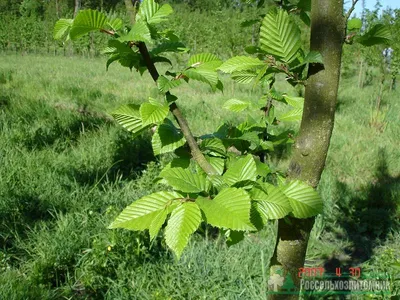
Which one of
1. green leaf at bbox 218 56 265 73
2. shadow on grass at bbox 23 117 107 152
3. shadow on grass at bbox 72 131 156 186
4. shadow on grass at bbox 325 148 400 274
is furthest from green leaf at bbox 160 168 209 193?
shadow on grass at bbox 23 117 107 152

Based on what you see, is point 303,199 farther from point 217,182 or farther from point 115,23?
point 115,23

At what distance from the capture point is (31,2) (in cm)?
4059

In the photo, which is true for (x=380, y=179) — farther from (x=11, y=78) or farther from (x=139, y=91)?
(x=11, y=78)

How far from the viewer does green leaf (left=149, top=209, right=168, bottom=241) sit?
Result: 61 centimetres

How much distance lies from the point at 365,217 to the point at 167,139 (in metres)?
3.04

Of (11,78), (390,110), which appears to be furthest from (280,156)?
(11,78)

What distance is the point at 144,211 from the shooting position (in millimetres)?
656

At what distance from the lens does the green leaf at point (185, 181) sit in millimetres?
665

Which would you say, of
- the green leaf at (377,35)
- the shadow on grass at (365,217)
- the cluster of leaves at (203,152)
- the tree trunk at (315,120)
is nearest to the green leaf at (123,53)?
the cluster of leaves at (203,152)

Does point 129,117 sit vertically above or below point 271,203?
above

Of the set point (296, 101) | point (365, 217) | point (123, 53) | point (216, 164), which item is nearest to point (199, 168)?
point (216, 164)

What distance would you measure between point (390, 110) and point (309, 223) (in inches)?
267

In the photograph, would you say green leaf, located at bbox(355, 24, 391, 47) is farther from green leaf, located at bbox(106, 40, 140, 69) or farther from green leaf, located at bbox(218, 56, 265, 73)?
green leaf, located at bbox(106, 40, 140, 69)

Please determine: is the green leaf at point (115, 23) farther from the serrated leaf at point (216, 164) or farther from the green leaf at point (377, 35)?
the green leaf at point (377, 35)
